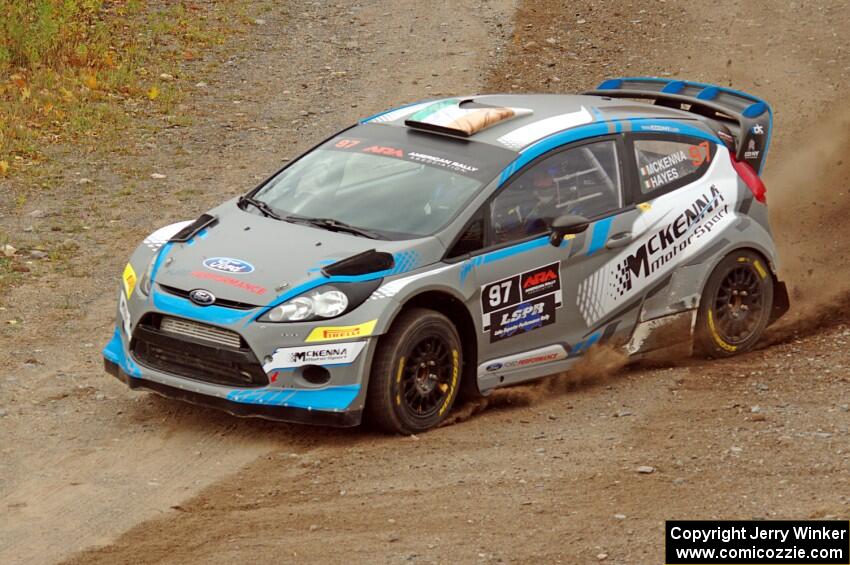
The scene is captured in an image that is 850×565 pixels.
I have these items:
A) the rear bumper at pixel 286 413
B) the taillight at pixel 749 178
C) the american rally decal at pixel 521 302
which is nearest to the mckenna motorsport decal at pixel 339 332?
the rear bumper at pixel 286 413

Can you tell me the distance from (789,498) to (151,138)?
9.61 metres

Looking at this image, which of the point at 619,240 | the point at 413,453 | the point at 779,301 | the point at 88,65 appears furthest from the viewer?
the point at 88,65

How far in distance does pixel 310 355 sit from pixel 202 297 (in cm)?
69

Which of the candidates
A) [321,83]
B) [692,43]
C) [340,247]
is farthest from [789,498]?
[692,43]

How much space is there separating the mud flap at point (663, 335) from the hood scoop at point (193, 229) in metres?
2.82

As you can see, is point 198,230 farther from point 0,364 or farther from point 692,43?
point 692,43

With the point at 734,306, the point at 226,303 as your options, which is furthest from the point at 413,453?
the point at 734,306

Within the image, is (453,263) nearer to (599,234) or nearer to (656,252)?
(599,234)

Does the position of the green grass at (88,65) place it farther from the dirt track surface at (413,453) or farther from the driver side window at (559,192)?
the driver side window at (559,192)

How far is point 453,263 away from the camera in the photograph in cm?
812

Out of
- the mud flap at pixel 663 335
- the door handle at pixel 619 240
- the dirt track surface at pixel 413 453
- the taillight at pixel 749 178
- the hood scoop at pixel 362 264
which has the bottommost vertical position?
the dirt track surface at pixel 413 453

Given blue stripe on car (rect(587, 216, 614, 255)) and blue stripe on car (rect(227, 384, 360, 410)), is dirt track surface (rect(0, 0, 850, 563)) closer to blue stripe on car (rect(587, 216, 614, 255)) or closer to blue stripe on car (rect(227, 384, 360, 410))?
blue stripe on car (rect(227, 384, 360, 410))

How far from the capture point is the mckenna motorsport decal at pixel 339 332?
25.0 ft

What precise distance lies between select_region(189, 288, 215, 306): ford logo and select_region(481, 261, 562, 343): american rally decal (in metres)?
1.58
